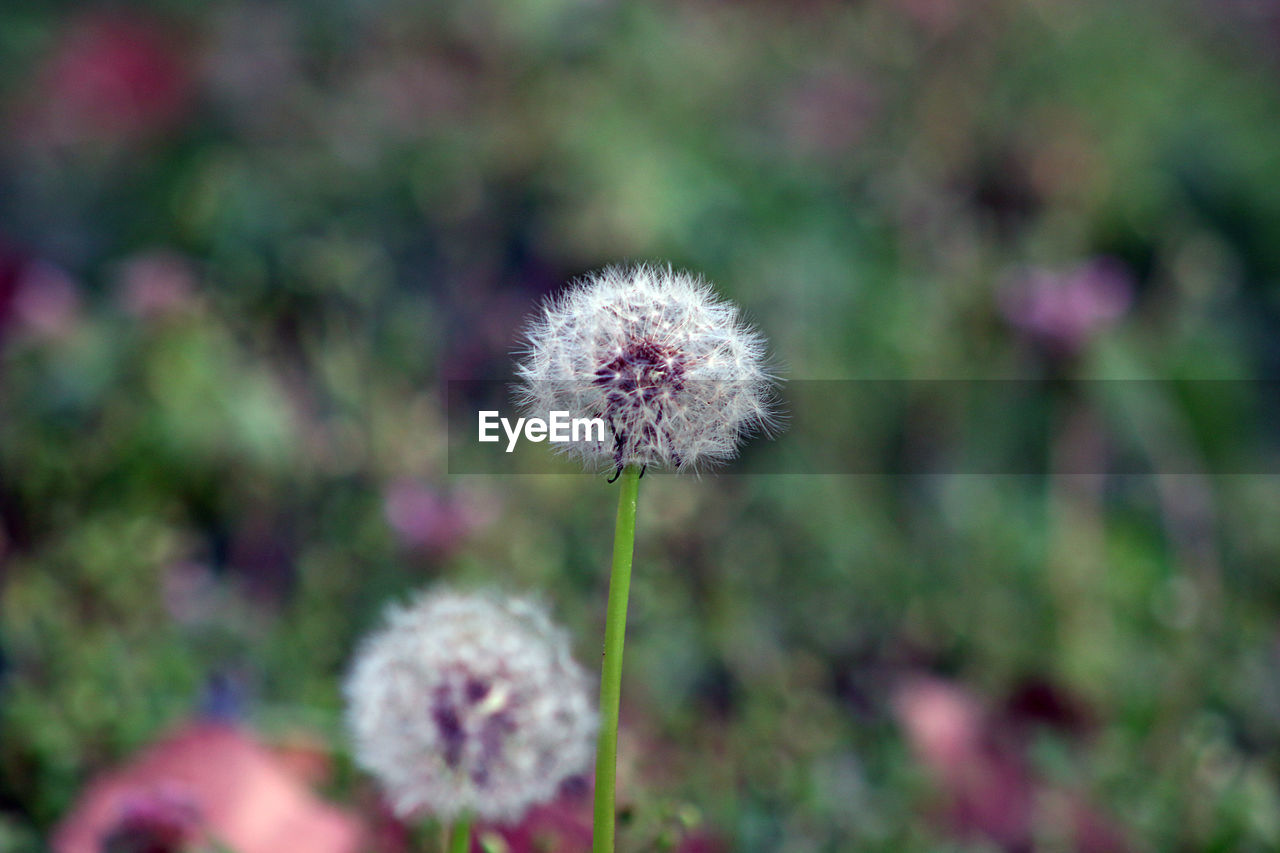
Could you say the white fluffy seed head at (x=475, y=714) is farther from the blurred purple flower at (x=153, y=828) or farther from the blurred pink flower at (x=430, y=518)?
the blurred pink flower at (x=430, y=518)

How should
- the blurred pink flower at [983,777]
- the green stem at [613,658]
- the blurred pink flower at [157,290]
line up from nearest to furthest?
the green stem at [613,658], the blurred pink flower at [983,777], the blurred pink flower at [157,290]

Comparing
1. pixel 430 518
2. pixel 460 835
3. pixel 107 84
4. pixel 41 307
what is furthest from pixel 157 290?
pixel 460 835

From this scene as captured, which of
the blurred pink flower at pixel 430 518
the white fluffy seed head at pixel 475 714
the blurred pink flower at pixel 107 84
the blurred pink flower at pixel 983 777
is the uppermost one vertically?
the blurred pink flower at pixel 107 84

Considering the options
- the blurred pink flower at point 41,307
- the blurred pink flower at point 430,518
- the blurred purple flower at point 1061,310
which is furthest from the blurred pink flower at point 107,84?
the blurred purple flower at point 1061,310

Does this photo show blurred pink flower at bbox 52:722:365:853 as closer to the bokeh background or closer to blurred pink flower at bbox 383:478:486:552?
the bokeh background

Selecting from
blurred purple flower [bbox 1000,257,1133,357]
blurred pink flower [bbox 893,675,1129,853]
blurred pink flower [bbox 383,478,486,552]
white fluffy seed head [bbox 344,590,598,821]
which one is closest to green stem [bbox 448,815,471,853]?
white fluffy seed head [bbox 344,590,598,821]

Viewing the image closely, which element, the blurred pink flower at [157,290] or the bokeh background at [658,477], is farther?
the blurred pink flower at [157,290]

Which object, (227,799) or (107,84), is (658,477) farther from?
(107,84)
